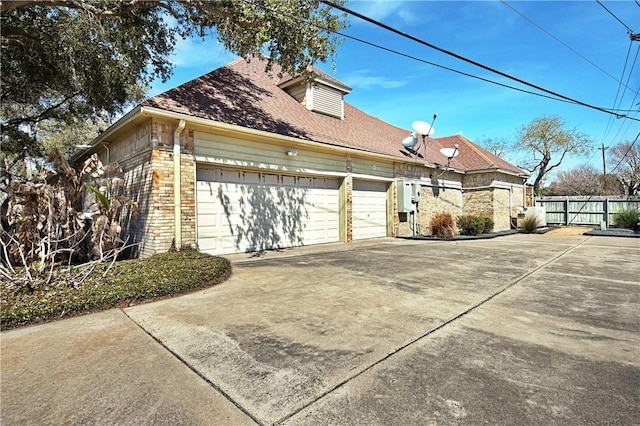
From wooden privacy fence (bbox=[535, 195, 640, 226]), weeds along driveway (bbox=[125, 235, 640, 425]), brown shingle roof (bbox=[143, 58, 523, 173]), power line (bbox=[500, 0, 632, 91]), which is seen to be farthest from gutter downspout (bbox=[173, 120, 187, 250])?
wooden privacy fence (bbox=[535, 195, 640, 226])

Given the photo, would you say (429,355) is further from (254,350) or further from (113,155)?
(113,155)

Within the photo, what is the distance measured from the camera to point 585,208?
19.0 meters

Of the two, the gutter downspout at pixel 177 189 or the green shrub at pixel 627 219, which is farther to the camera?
the green shrub at pixel 627 219

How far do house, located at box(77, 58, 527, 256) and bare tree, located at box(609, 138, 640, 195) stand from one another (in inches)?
1147

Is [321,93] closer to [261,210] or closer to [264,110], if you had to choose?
[264,110]

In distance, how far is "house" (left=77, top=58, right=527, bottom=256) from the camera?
7359mm

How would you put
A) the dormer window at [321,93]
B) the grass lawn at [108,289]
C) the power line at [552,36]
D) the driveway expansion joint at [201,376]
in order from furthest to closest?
the dormer window at [321,93] < the power line at [552,36] < the grass lawn at [108,289] < the driveway expansion joint at [201,376]

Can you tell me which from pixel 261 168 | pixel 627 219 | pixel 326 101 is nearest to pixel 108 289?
pixel 261 168

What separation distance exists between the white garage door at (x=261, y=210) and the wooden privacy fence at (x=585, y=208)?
1619 cm

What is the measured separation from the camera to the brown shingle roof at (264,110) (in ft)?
27.6

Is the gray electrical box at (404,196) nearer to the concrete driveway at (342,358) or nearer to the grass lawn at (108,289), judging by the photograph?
the concrete driveway at (342,358)

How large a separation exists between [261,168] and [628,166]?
135 feet

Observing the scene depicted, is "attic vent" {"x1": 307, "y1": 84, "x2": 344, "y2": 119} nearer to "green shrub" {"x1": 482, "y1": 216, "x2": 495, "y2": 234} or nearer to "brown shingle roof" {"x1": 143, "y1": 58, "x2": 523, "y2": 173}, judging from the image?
"brown shingle roof" {"x1": 143, "y1": 58, "x2": 523, "y2": 173}

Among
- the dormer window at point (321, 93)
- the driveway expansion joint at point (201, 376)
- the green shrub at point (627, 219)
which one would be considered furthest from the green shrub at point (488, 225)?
the driveway expansion joint at point (201, 376)
